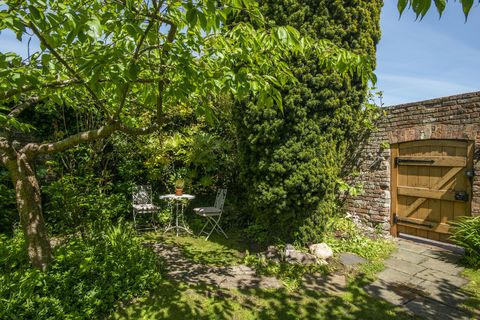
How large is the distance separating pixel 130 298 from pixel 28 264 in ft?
4.03

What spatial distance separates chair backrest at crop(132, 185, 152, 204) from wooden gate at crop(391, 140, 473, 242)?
5.64 m

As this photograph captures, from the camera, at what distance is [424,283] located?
13.8ft

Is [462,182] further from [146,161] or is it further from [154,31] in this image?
[146,161]

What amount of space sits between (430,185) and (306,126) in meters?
2.90

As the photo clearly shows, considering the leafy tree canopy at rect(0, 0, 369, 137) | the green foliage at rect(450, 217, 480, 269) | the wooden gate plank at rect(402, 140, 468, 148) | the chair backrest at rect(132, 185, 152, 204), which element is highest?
the leafy tree canopy at rect(0, 0, 369, 137)

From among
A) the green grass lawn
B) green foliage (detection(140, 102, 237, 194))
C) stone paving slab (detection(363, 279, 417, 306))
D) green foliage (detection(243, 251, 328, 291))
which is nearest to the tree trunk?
the green grass lawn

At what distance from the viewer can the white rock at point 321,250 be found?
4.90 m

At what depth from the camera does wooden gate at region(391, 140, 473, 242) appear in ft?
17.3

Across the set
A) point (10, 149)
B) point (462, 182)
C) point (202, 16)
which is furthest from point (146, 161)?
point (462, 182)

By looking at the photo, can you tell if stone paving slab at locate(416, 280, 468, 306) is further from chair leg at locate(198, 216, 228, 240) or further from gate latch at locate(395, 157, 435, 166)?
chair leg at locate(198, 216, 228, 240)

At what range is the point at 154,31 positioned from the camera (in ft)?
7.91

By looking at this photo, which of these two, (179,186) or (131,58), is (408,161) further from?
(131,58)

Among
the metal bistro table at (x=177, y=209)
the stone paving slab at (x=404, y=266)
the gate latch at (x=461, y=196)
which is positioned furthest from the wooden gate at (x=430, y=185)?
the metal bistro table at (x=177, y=209)

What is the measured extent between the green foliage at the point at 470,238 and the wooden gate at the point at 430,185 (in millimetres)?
302
